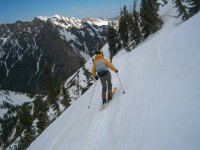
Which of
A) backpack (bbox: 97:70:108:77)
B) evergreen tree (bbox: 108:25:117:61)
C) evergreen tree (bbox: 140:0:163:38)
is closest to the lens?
backpack (bbox: 97:70:108:77)

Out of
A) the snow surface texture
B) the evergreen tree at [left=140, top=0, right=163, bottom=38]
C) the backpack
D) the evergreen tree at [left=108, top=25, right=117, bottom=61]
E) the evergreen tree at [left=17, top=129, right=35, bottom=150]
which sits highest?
the backpack

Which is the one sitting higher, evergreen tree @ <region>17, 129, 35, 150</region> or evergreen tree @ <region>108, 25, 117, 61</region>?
evergreen tree @ <region>108, 25, 117, 61</region>

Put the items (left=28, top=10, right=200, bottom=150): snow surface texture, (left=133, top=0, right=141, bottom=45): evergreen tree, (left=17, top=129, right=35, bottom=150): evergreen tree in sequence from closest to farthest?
(left=28, top=10, right=200, bottom=150): snow surface texture < (left=17, top=129, right=35, bottom=150): evergreen tree < (left=133, top=0, right=141, bottom=45): evergreen tree

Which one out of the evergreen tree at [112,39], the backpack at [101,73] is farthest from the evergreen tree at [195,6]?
the evergreen tree at [112,39]

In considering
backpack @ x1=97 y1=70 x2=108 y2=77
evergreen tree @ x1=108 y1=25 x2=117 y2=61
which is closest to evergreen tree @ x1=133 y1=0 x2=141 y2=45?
evergreen tree @ x1=108 y1=25 x2=117 y2=61

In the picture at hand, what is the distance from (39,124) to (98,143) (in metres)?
50.6

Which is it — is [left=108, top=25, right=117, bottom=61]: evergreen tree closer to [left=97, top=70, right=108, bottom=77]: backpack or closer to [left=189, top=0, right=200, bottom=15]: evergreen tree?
[left=189, top=0, right=200, bottom=15]: evergreen tree

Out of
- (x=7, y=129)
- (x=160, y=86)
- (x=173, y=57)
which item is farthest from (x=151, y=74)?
(x=7, y=129)

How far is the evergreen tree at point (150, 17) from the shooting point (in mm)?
54581

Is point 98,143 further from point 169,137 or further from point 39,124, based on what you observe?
point 39,124

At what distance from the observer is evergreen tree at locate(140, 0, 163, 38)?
54.6 metres

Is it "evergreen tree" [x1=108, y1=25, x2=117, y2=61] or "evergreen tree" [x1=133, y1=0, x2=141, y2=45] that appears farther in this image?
"evergreen tree" [x1=108, y1=25, x2=117, y2=61]

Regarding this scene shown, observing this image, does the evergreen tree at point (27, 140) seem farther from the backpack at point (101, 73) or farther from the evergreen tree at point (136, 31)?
the backpack at point (101, 73)

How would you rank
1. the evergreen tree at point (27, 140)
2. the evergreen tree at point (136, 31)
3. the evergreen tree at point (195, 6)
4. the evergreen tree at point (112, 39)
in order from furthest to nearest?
the evergreen tree at point (112, 39)
the evergreen tree at point (136, 31)
the evergreen tree at point (27, 140)
the evergreen tree at point (195, 6)
